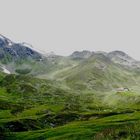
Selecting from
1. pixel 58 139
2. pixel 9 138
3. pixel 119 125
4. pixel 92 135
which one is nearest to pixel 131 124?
pixel 119 125

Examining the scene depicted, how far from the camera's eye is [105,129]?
192125mm

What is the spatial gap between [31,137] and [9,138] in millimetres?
11437

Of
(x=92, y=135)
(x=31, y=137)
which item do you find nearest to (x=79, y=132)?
(x=92, y=135)

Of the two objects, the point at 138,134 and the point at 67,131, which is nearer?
the point at 138,134

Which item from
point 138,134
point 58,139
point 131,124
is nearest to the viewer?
point 138,134

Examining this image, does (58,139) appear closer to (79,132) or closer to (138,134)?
(79,132)

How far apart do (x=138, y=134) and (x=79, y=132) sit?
1388 inches

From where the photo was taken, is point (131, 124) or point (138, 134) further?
point (131, 124)

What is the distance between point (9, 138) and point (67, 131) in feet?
89.2

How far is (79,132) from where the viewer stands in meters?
192

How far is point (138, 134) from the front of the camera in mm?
165125

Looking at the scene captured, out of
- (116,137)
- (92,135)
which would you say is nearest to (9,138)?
(92,135)

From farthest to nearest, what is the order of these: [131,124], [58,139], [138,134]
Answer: [131,124] → [58,139] → [138,134]

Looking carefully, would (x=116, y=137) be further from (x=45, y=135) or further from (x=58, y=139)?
(x=45, y=135)
